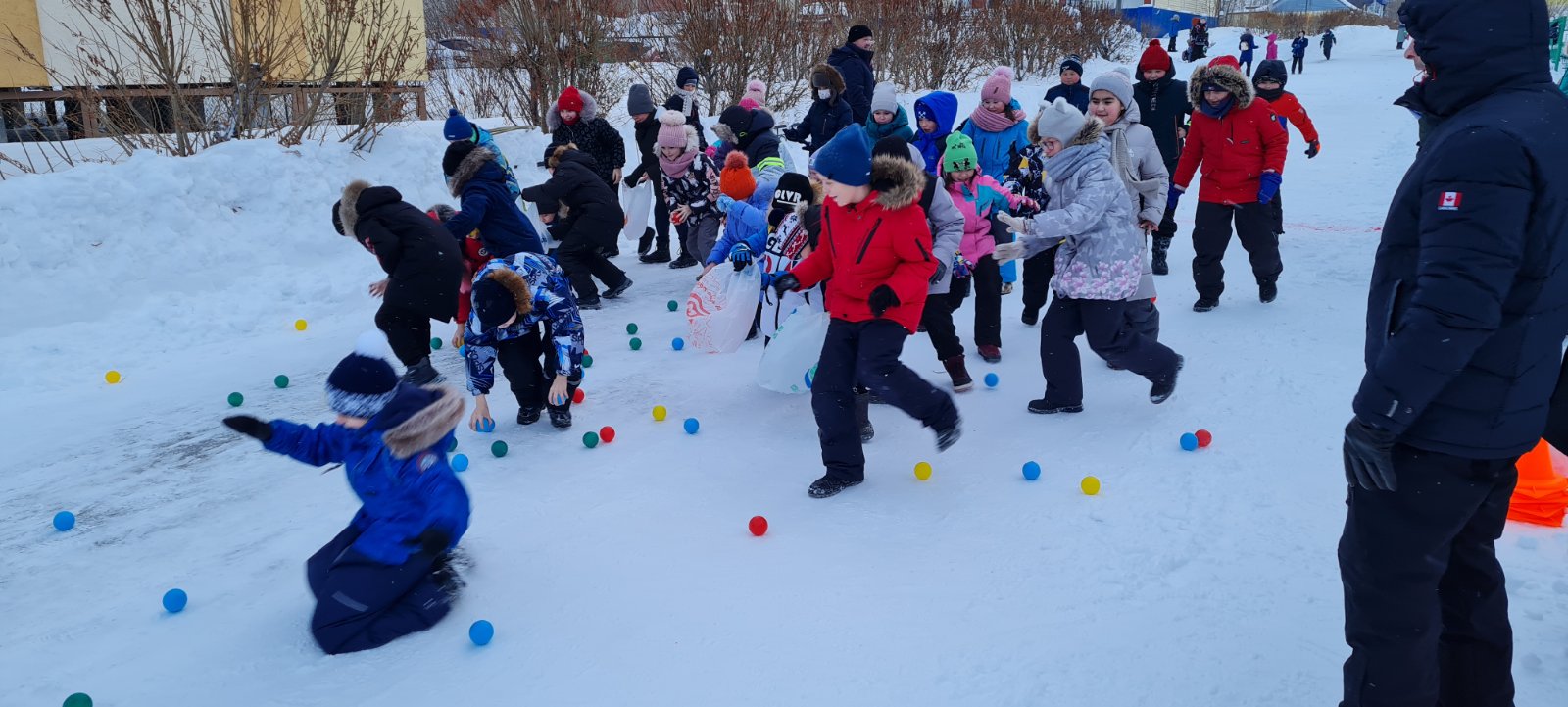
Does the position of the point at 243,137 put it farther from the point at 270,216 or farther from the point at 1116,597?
the point at 1116,597

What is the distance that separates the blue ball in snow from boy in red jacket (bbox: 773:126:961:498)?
3373 millimetres

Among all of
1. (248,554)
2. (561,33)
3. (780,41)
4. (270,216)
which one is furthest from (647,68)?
(248,554)

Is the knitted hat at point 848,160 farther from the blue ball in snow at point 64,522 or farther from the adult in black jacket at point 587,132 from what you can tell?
the adult in black jacket at point 587,132

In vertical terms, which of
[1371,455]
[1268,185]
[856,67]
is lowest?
[1371,455]

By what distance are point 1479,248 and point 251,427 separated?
11.5 feet

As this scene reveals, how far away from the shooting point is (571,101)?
9492 mm

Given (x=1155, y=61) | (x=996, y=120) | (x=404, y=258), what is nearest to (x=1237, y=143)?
(x=996, y=120)

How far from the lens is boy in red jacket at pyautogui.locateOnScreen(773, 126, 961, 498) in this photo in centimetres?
439

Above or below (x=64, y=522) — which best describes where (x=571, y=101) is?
above

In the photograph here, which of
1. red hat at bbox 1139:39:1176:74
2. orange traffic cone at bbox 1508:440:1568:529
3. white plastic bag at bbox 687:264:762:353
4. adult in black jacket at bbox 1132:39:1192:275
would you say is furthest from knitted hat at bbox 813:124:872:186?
red hat at bbox 1139:39:1176:74

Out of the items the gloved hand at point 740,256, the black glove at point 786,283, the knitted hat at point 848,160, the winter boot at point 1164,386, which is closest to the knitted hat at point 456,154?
the gloved hand at point 740,256

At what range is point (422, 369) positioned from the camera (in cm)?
646

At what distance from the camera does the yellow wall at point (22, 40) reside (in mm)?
11328

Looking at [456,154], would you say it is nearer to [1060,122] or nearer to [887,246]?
[887,246]
